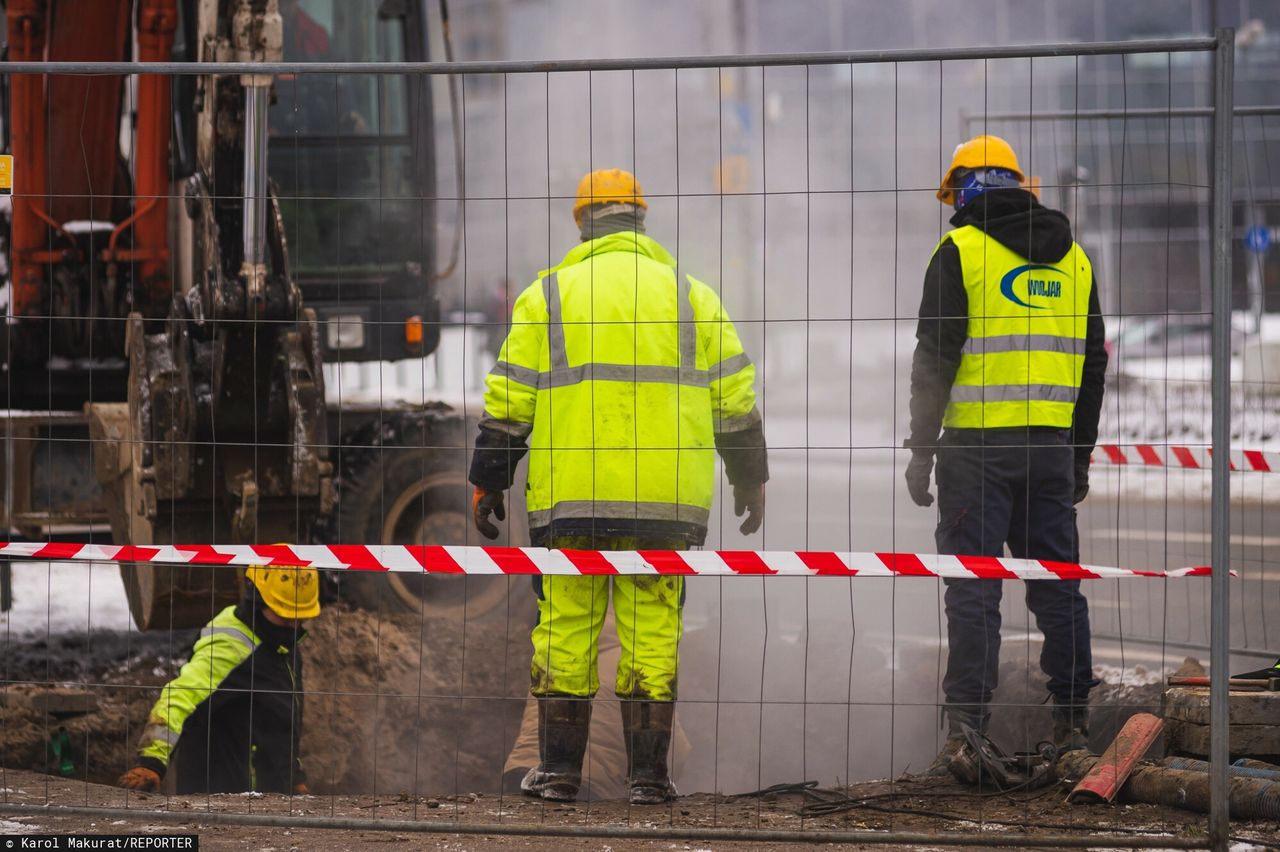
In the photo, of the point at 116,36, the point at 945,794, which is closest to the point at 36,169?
the point at 116,36

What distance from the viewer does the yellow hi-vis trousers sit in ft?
15.1

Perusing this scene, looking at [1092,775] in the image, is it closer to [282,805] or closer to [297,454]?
[282,805]

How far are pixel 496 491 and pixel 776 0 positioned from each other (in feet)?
77.0

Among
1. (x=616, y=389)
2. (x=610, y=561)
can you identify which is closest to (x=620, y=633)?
(x=610, y=561)

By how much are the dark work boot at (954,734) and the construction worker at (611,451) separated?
3.12 feet

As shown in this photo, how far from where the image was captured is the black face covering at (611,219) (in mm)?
4824

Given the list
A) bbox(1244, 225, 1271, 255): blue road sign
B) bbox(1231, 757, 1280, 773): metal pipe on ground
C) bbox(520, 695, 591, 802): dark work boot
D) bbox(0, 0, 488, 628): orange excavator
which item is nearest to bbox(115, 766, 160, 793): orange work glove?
bbox(0, 0, 488, 628): orange excavator

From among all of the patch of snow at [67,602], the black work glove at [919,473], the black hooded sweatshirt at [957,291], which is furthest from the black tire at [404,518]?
the black hooded sweatshirt at [957,291]

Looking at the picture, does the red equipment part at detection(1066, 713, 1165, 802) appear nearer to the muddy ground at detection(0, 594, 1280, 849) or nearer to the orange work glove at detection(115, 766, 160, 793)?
the muddy ground at detection(0, 594, 1280, 849)

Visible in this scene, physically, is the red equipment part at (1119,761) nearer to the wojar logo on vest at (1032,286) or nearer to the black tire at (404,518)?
the wojar logo on vest at (1032,286)

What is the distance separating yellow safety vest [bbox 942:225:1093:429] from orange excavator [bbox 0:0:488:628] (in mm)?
1893

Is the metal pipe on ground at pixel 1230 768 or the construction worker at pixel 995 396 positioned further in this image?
the construction worker at pixel 995 396

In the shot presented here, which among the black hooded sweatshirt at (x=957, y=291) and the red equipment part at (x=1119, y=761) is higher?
the black hooded sweatshirt at (x=957, y=291)

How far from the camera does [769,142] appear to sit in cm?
2122
